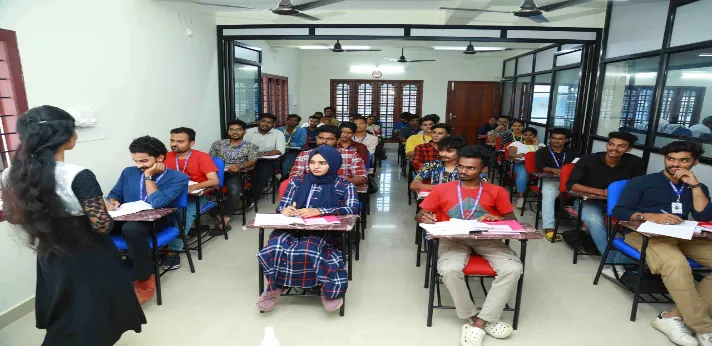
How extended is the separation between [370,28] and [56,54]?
4039 millimetres

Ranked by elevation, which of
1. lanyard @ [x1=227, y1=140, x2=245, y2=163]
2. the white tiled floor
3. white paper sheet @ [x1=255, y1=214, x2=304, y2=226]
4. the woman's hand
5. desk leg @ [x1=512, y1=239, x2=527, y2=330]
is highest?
lanyard @ [x1=227, y1=140, x2=245, y2=163]

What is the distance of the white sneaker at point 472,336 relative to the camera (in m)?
2.50

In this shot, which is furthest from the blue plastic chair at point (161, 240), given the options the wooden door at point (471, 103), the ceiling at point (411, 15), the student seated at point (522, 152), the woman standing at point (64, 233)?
the wooden door at point (471, 103)

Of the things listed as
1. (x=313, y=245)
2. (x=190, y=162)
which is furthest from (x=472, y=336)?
(x=190, y=162)

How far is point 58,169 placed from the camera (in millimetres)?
1662

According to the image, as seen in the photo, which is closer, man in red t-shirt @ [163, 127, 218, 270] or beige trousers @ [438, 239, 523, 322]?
beige trousers @ [438, 239, 523, 322]

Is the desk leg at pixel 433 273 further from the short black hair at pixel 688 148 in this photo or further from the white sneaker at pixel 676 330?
the short black hair at pixel 688 148

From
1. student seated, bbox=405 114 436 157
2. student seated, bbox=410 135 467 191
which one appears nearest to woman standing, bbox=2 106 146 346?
student seated, bbox=410 135 467 191

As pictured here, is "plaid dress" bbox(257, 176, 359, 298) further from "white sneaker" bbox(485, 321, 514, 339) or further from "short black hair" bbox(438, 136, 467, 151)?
"short black hair" bbox(438, 136, 467, 151)

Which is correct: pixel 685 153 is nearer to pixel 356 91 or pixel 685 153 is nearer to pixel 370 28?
pixel 370 28

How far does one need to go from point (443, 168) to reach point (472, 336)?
1.65 m

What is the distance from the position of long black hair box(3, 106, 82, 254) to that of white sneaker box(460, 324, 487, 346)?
224 cm

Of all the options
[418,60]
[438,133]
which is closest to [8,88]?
[438,133]

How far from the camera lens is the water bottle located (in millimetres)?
2544
